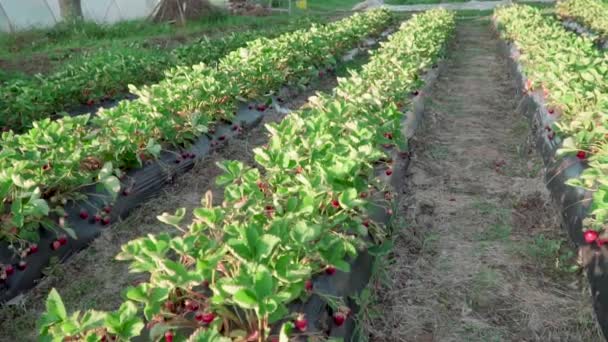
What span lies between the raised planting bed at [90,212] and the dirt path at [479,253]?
2214 millimetres

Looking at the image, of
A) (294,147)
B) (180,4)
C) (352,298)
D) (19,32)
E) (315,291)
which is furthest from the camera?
(180,4)

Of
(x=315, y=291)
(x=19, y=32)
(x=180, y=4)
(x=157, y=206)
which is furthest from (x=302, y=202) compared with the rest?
(x=180, y=4)

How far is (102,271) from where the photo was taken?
12.4 ft

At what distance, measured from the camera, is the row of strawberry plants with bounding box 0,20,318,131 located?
5871 mm

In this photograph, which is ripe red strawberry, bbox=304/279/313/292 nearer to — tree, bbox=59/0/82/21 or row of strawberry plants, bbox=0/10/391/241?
row of strawberry plants, bbox=0/10/391/241

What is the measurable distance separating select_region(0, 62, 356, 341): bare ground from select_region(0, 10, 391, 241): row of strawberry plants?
32cm

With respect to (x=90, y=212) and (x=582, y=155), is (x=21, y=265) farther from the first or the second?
(x=582, y=155)

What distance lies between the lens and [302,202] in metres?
2.59

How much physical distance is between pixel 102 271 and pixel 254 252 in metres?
2.23

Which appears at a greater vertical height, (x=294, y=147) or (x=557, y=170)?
(x=294, y=147)

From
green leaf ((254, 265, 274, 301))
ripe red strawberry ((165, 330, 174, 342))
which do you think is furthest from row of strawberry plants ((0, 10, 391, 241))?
green leaf ((254, 265, 274, 301))

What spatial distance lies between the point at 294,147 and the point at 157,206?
1.86 meters

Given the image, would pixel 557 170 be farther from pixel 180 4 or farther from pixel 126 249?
pixel 180 4

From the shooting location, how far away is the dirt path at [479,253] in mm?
3125
